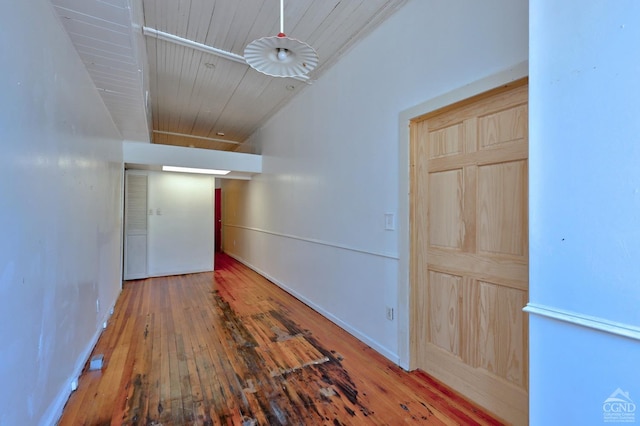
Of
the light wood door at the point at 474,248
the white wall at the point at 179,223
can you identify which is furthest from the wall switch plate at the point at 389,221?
the white wall at the point at 179,223

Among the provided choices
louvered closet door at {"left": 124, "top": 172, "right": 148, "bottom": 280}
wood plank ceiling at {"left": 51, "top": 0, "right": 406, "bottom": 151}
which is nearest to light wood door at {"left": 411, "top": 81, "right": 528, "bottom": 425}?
wood plank ceiling at {"left": 51, "top": 0, "right": 406, "bottom": 151}

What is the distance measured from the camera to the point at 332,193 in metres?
3.23

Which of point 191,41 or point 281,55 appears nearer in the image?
point 281,55

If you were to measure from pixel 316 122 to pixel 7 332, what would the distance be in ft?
10.6

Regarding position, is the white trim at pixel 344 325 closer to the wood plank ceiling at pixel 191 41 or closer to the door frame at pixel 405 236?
the door frame at pixel 405 236

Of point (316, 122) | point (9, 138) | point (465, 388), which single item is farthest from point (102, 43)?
point (465, 388)

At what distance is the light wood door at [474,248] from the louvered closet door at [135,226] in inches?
204

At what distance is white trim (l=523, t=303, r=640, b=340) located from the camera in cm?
88

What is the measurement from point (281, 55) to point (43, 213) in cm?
162

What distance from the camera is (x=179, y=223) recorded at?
5684mm

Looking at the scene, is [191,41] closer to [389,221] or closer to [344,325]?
[389,221]
